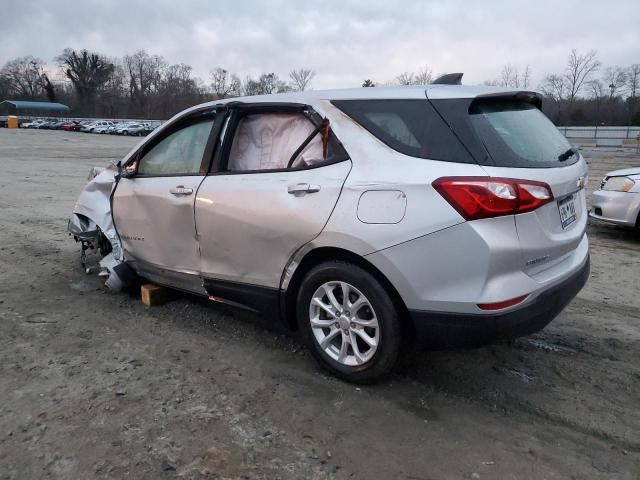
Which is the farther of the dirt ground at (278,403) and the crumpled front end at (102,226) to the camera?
the crumpled front end at (102,226)

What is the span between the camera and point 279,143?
3.51m

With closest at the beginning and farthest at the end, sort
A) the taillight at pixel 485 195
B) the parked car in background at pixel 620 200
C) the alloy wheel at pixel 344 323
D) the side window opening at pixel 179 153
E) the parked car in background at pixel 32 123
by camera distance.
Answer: the taillight at pixel 485 195 → the alloy wheel at pixel 344 323 → the side window opening at pixel 179 153 → the parked car in background at pixel 620 200 → the parked car in background at pixel 32 123

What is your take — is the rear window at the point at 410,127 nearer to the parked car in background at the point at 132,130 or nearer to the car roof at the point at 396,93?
the car roof at the point at 396,93

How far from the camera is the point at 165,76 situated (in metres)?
108

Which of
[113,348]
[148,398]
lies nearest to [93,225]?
[113,348]

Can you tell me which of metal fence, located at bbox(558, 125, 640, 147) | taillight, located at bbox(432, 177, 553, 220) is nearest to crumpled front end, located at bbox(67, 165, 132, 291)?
taillight, located at bbox(432, 177, 553, 220)

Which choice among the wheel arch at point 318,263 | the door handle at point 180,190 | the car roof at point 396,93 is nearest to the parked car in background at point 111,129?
the door handle at point 180,190

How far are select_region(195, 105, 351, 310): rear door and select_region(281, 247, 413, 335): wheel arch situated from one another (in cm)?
9

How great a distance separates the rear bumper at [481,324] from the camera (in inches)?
106

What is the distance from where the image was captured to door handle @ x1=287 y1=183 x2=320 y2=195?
122 inches

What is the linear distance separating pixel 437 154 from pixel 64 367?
2.68 m

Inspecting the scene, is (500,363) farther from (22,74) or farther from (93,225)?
(22,74)

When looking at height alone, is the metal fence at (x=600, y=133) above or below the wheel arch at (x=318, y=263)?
above

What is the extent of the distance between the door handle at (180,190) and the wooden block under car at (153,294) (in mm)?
1013
